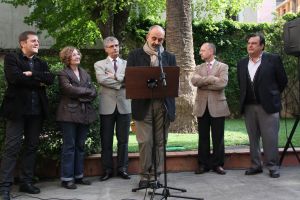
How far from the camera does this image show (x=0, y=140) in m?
6.45

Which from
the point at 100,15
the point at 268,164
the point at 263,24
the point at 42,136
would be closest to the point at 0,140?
the point at 42,136

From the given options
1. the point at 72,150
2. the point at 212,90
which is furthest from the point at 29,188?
the point at 212,90

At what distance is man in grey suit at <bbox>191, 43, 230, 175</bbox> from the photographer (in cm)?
713

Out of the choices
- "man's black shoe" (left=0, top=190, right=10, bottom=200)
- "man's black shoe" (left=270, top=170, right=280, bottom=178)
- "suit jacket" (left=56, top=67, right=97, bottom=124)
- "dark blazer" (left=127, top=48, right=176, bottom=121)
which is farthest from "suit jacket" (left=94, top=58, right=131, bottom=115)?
"man's black shoe" (left=270, top=170, right=280, bottom=178)

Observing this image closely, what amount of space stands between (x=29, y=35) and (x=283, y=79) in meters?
3.84

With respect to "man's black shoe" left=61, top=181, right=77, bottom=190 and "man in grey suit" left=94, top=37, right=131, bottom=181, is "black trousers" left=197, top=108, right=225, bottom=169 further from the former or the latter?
"man's black shoe" left=61, top=181, right=77, bottom=190

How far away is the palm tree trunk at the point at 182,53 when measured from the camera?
34.0ft

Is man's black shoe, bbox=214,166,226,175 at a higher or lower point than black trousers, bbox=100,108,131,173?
lower

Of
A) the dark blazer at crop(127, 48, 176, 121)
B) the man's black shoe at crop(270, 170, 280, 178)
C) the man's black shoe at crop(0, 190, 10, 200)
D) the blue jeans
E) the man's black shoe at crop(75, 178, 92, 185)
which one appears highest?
the dark blazer at crop(127, 48, 176, 121)

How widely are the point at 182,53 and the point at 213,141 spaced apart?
3786mm

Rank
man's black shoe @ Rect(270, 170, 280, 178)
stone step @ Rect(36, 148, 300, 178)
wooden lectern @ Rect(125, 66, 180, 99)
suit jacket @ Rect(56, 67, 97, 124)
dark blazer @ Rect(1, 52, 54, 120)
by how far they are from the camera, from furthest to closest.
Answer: stone step @ Rect(36, 148, 300, 178), man's black shoe @ Rect(270, 170, 280, 178), suit jacket @ Rect(56, 67, 97, 124), dark blazer @ Rect(1, 52, 54, 120), wooden lectern @ Rect(125, 66, 180, 99)

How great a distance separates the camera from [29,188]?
20.2 ft

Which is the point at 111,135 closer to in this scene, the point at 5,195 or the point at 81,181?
the point at 81,181

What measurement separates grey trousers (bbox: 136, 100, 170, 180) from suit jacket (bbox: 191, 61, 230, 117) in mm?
1206
